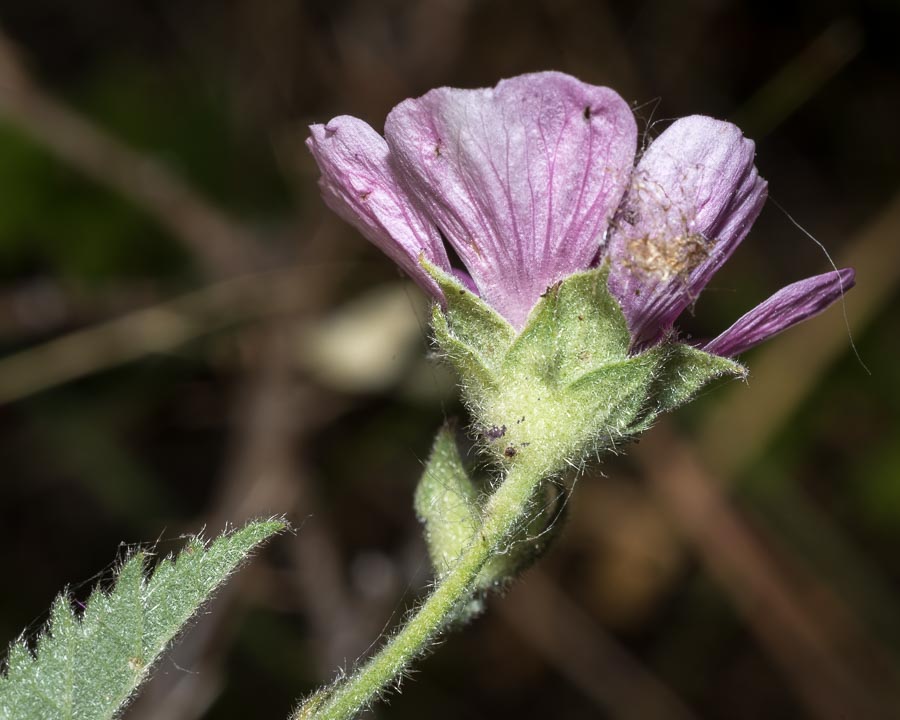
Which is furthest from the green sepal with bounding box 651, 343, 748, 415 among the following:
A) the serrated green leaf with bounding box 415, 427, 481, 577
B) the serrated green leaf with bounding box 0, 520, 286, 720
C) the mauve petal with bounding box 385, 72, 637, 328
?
the serrated green leaf with bounding box 0, 520, 286, 720

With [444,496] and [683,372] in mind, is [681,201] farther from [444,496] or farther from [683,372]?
[444,496]

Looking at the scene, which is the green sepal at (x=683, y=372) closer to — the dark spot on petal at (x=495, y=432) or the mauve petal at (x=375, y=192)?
the dark spot on petal at (x=495, y=432)

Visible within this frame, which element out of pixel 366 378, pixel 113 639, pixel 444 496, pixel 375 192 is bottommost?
pixel 366 378

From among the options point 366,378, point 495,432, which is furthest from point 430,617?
point 366,378

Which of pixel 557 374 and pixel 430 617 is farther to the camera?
pixel 557 374

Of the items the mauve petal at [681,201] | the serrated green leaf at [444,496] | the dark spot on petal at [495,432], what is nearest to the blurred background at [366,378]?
the serrated green leaf at [444,496]

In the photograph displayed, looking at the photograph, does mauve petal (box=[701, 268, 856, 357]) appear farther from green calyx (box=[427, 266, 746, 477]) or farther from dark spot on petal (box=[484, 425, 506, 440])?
dark spot on petal (box=[484, 425, 506, 440])
